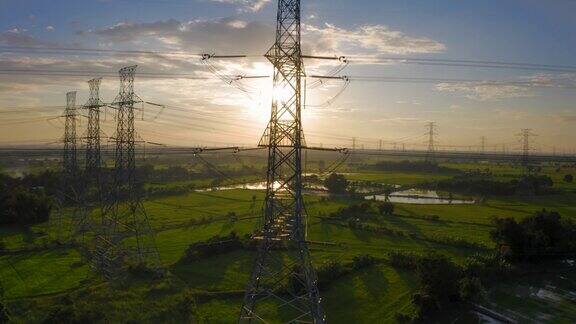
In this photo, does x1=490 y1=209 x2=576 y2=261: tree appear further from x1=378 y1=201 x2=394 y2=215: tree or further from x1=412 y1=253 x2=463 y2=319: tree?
x1=378 y1=201 x2=394 y2=215: tree

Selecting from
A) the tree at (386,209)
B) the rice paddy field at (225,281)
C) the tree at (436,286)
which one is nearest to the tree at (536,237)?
the rice paddy field at (225,281)

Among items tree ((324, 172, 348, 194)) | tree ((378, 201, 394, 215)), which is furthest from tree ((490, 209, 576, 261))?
tree ((324, 172, 348, 194))

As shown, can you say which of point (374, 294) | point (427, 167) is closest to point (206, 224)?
point (374, 294)

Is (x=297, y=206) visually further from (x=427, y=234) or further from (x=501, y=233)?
(x=427, y=234)

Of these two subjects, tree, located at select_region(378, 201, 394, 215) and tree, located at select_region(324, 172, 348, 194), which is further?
tree, located at select_region(324, 172, 348, 194)

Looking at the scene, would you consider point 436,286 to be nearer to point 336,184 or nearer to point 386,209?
point 386,209

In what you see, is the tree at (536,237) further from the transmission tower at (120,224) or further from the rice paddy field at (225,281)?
the transmission tower at (120,224)

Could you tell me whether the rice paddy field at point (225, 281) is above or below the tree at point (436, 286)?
below
